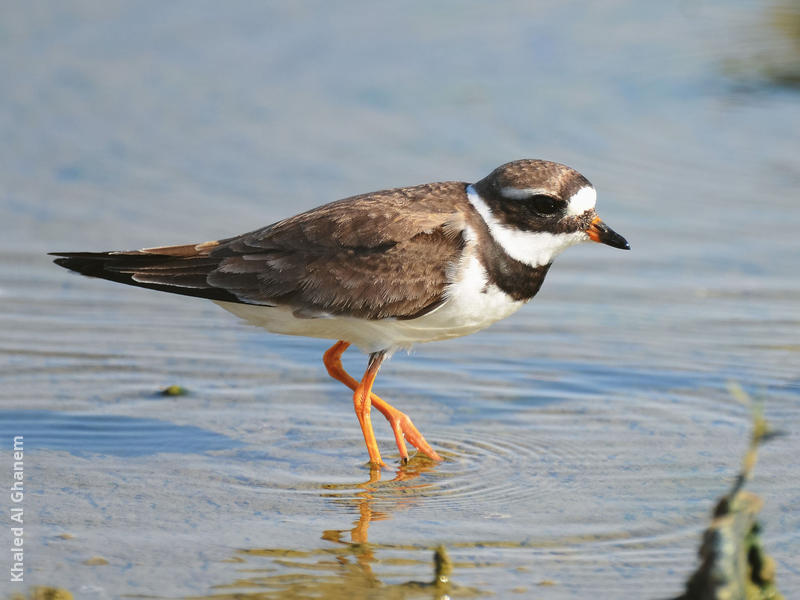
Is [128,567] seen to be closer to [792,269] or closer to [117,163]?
[792,269]

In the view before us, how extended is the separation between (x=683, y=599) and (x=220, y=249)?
3.74m

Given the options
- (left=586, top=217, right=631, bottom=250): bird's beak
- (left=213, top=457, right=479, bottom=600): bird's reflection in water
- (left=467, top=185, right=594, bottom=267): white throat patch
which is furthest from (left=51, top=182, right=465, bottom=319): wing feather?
(left=213, top=457, right=479, bottom=600): bird's reflection in water

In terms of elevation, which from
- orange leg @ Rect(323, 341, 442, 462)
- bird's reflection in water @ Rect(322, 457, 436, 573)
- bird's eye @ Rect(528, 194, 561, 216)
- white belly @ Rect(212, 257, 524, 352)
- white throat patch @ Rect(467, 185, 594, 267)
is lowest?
bird's reflection in water @ Rect(322, 457, 436, 573)

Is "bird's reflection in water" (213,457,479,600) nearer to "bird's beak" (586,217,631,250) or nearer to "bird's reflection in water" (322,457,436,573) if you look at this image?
"bird's reflection in water" (322,457,436,573)

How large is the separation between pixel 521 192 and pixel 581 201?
33 centimetres

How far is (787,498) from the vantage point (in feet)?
18.9

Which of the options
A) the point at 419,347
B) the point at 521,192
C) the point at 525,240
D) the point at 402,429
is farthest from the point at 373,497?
the point at 419,347

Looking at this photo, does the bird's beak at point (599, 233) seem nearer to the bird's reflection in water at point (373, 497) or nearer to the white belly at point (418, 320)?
the white belly at point (418, 320)

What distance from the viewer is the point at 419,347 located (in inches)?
316

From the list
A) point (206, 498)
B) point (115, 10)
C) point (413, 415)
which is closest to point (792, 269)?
point (413, 415)

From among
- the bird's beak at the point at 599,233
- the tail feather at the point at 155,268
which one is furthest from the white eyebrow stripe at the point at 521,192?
the tail feather at the point at 155,268

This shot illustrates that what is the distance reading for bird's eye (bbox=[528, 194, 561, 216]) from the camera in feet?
21.1

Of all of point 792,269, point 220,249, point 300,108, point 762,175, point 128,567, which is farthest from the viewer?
point 300,108

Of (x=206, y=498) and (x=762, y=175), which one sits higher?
(x=762, y=175)
